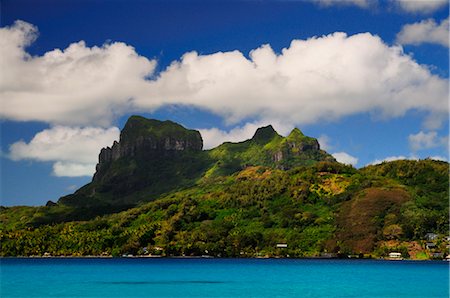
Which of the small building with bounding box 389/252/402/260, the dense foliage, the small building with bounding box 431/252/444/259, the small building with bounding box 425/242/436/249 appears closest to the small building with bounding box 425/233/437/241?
the dense foliage

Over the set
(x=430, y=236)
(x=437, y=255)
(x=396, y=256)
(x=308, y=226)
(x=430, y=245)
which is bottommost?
(x=396, y=256)

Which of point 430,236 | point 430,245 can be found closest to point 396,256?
point 430,245

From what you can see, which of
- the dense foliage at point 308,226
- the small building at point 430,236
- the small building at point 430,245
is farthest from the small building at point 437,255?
the small building at point 430,236

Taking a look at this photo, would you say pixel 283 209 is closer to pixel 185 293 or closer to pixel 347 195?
pixel 347 195

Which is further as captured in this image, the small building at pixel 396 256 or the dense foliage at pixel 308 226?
the dense foliage at pixel 308 226

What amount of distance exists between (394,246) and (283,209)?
44.9m

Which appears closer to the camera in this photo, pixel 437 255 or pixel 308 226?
pixel 437 255

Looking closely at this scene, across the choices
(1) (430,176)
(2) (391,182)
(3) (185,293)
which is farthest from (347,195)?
(3) (185,293)

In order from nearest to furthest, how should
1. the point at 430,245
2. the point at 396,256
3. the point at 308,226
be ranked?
the point at 430,245, the point at 396,256, the point at 308,226

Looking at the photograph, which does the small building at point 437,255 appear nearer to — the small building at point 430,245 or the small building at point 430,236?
the small building at point 430,245

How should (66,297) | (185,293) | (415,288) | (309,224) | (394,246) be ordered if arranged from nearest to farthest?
(66,297) → (185,293) → (415,288) → (394,246) → (309,224)

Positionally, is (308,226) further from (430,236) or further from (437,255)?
(437,255)

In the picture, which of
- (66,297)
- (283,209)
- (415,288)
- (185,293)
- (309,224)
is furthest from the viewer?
(283,209)

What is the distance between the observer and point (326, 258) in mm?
154375
